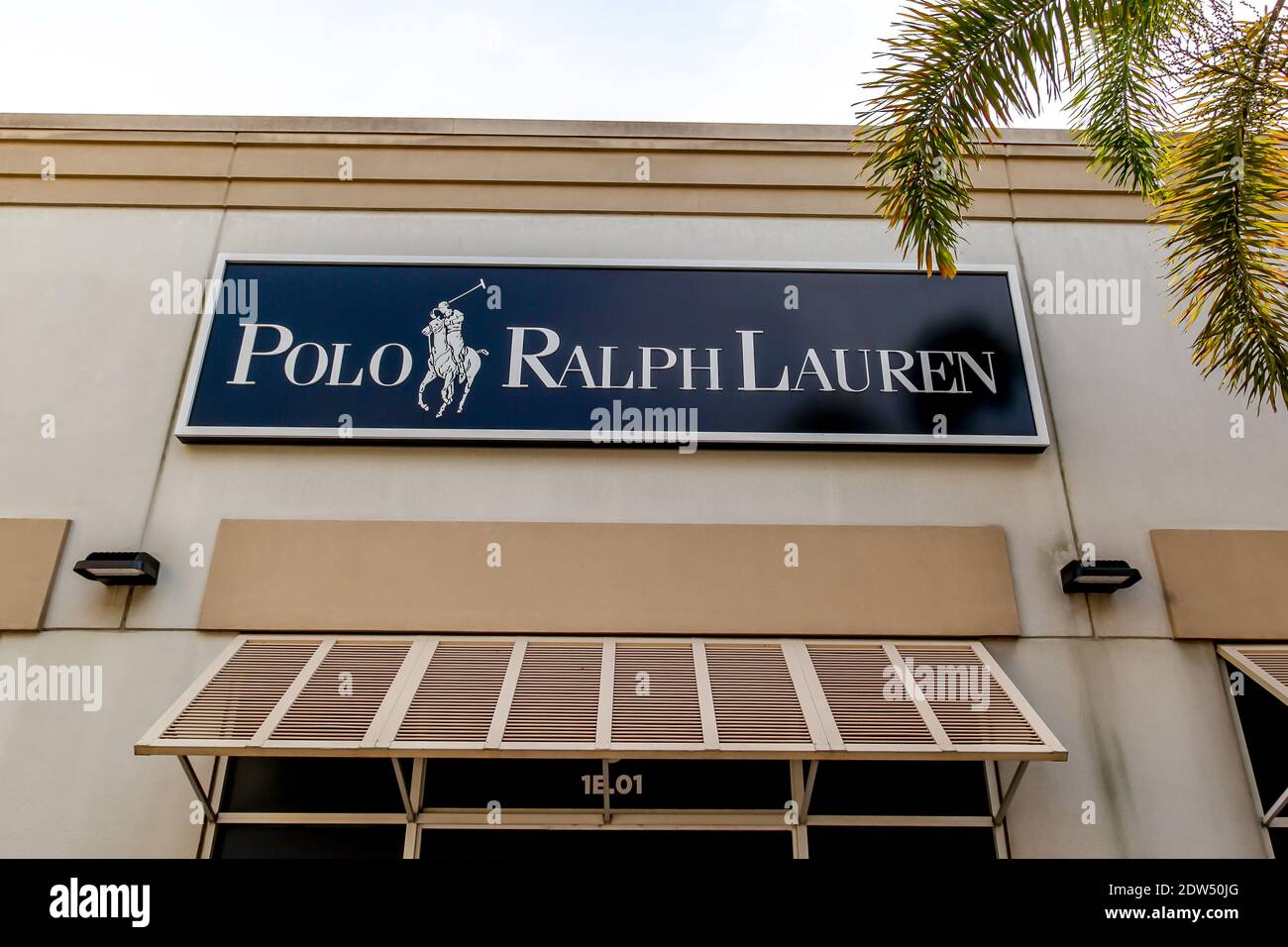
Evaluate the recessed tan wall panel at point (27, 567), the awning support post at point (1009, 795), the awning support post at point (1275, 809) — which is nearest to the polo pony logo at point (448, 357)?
the recessed tan wall panel at point (27, 567)

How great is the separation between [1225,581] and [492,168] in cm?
695

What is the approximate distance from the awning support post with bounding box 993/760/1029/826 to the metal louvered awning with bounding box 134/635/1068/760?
0.36 meters

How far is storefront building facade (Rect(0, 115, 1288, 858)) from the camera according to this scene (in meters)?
5.69

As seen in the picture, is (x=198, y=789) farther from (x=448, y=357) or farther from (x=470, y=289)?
(x=470, y=289)

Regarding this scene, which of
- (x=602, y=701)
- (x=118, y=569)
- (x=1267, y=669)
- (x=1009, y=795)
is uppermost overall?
(x=118, y=569)

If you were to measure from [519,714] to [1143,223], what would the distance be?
6949mm

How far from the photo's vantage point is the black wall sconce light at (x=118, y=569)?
241 inches

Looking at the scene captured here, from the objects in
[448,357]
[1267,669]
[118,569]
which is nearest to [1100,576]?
[1267,669]

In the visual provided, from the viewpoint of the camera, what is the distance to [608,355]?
7.20 m

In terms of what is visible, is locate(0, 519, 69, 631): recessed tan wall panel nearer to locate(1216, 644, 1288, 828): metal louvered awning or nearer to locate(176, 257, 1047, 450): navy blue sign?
locate(176, 257, 1047, 450): navy blue sign
